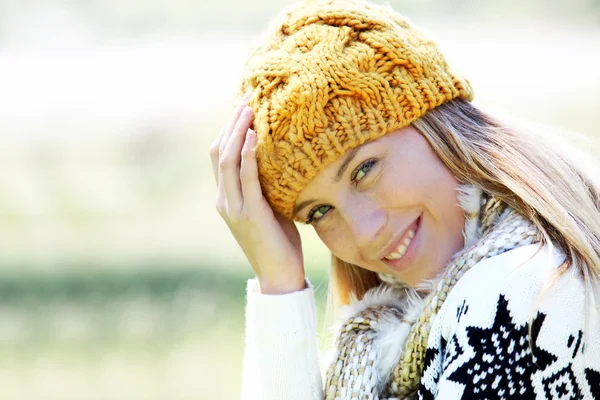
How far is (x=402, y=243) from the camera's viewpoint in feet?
6.84

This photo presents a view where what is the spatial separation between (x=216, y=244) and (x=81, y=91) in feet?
12.9

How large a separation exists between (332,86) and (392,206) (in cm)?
35

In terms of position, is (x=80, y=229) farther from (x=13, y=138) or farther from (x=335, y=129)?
(x=335, y=129)

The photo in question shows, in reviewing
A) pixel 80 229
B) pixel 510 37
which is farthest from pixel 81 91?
pixel 510 37

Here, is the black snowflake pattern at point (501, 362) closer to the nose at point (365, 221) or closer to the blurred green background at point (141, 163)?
the nose at point (365, 221)

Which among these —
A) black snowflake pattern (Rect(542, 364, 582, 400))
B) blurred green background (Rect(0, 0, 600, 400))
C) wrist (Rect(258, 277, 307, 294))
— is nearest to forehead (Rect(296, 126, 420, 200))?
wrist (Rect(258, 277, 307, 294))

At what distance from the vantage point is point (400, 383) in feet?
6.81

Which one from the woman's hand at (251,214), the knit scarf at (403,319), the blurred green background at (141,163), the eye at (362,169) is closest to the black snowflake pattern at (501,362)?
the knit scarf at (403,319)

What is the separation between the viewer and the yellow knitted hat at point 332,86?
6.72 feet

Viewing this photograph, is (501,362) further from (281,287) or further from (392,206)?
(281,287)

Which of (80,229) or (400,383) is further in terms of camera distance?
(80,229)

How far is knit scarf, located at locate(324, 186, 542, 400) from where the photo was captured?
75.5 inches

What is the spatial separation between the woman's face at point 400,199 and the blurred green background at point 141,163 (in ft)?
8.79

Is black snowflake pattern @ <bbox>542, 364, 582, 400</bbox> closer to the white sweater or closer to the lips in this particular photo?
the white sweater
